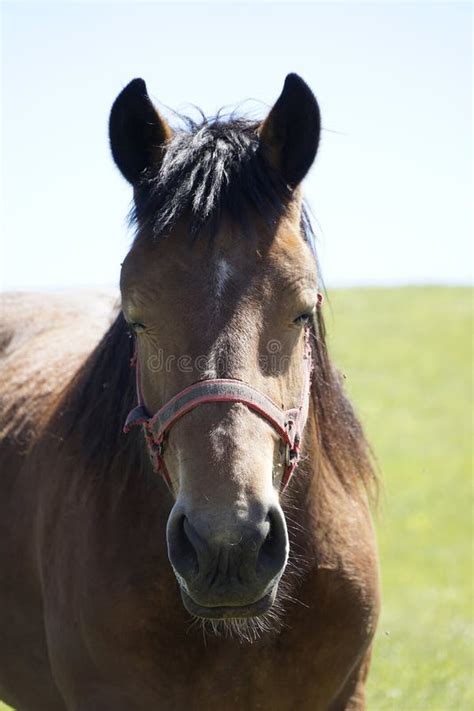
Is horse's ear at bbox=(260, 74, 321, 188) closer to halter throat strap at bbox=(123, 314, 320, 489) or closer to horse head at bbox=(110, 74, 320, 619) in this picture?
horse head at bbox=(110, 74, 320, 619)

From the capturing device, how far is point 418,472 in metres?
27.0

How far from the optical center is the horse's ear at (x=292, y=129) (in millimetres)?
3629

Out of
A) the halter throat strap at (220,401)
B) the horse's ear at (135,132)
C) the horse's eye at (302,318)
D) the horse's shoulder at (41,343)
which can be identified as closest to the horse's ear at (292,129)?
the horse's ear at (135,132)

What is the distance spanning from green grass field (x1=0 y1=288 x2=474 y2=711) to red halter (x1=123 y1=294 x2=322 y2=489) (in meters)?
0.72

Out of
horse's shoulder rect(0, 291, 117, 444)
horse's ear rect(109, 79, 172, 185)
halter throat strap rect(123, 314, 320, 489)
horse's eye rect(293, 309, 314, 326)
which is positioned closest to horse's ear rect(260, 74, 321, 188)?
horse's ear rect(109, 79, 172, 185)

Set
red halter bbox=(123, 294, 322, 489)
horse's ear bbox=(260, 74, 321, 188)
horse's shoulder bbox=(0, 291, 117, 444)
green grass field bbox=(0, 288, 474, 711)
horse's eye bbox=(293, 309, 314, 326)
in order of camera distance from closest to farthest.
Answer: red halter bbox=(123, 294, 322, 489)
horse's eye bbox=(293, 309, 314, 326)
horse's ear bbox=(260, 74, 321, 188)
horse's shoulder bbox=(0, 291, 117, 444)
green grass field bbox=(0, 288, 474, 711)

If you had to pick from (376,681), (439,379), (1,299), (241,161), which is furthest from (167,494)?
(439,379)

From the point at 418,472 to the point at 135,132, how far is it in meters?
24.2

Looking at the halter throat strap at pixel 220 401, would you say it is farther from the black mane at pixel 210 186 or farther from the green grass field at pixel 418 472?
the green grass field at pixel 418 472

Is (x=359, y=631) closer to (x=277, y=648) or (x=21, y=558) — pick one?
(x=277, y=648)

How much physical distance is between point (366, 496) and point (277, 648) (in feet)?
2.99

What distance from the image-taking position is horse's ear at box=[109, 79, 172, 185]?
12.0 feet

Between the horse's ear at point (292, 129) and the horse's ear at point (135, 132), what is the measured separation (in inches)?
15.5

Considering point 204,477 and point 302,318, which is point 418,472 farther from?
point 204,477
